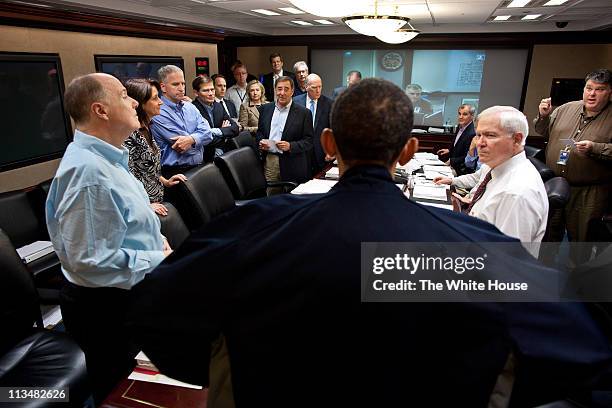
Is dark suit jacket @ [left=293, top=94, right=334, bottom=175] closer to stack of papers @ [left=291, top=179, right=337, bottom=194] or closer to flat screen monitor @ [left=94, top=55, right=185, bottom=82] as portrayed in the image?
stack of papers @ [left=291, top=179, right=337, bottom=194]

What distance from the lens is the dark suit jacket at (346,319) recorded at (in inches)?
25.6

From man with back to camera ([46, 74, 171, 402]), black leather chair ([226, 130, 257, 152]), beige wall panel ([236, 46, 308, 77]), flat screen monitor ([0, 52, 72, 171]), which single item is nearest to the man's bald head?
man with back to camera ([46, 74, 171, 402])

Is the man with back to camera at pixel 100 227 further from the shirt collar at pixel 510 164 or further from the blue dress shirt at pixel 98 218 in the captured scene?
the shirt collar at pixel 510 164

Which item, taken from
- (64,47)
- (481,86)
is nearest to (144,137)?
(64,47)

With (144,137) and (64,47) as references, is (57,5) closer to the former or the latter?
(64,47)

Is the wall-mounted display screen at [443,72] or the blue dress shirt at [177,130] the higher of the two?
the wall-mounted display screen at [443,72]

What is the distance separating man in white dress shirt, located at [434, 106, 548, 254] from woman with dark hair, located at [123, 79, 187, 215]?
190cm

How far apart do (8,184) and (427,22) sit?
6.71 meters

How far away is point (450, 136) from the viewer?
25.7ft

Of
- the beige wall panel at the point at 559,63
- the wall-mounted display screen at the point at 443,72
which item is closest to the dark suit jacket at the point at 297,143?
the wall-mounted display screen at the point at 443,72

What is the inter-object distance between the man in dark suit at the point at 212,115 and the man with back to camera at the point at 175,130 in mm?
425

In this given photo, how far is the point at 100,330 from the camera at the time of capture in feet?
5.41

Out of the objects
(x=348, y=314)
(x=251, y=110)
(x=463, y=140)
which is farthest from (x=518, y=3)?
(x=348, y=314)

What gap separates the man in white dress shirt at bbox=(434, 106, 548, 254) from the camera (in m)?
1.77
